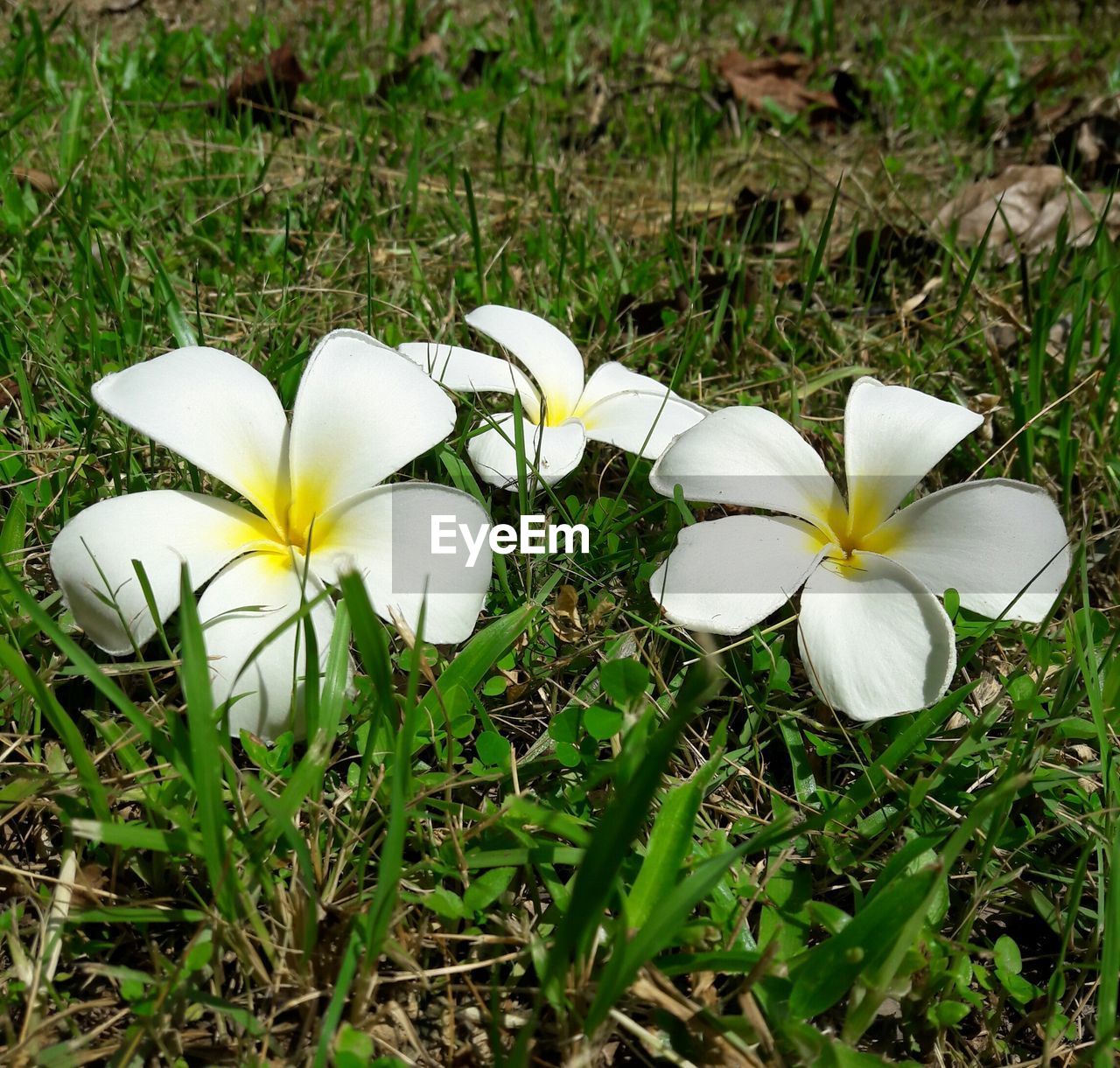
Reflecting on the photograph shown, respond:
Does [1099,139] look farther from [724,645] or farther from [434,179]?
[724,645]

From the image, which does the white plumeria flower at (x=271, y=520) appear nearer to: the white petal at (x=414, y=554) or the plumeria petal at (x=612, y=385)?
the white petal at (x=414, y=554)

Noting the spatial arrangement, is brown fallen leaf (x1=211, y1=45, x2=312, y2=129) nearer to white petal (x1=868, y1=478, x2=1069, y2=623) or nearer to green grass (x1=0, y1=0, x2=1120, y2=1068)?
green grass (x1=0, y1=0, x2=1120, y2=1068)

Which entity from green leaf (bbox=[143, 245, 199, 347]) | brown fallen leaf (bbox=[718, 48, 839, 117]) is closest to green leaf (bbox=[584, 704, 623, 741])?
green leaf (bbox=[143, 245, 199, 347])

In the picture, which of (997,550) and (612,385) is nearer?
(997,550)

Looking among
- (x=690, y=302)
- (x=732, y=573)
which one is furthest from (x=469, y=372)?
(x=690, y=302)

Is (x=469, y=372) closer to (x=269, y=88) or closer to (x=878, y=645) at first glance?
(x=878, y=645)

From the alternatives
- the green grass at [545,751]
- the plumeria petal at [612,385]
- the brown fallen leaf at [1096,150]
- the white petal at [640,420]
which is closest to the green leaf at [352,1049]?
the green grass at [545,751]

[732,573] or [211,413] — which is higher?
[211,413]
